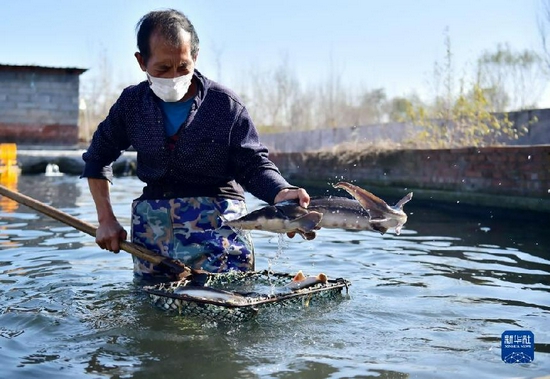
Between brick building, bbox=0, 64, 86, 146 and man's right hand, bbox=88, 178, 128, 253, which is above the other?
brick building, bbox=0, 64, 86, 146

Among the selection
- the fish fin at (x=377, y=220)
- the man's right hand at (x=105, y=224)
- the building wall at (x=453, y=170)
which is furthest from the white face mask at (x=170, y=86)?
the building wall at (x=453, y=170)

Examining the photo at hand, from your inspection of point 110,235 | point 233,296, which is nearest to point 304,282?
point 233,296

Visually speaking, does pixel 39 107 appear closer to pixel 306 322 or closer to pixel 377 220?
pixel 306 322

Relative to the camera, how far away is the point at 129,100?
445 cm

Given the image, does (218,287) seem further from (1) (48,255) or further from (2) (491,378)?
(1) (48,255)

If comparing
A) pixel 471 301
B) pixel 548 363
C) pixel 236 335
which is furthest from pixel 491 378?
pixel 471 301

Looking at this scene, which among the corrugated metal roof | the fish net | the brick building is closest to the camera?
the fish net

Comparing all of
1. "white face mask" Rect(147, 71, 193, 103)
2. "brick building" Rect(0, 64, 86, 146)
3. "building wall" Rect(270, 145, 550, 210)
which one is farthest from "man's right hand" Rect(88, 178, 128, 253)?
"brick building" Rect(0, 64, 86, 146)

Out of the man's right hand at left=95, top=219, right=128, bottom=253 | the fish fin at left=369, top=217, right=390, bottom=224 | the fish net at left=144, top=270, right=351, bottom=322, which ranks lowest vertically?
the fish net at left=144, top=270, right=351, bottom=322

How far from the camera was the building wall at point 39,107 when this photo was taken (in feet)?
93.2

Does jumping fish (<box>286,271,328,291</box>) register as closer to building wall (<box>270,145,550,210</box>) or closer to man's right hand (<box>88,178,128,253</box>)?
man's right hand (<box>88,178,128,253</box>)

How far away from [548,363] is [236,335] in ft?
5.07

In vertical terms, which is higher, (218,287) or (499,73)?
(499,73)

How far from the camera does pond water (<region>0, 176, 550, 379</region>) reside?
337 centimetres
